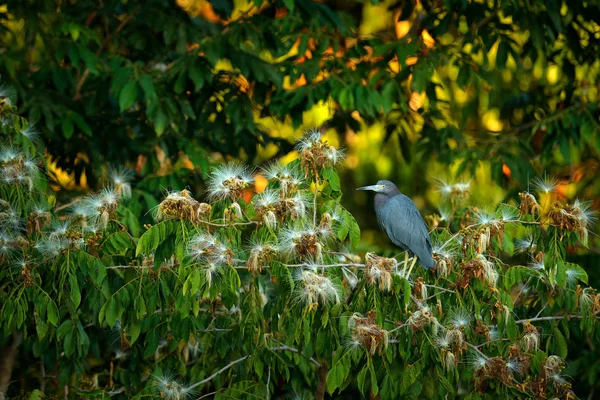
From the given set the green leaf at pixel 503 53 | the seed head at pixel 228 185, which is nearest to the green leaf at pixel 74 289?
the seed head at pixel 228 185

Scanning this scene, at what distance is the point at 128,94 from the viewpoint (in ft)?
21.8

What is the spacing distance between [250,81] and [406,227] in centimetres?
202

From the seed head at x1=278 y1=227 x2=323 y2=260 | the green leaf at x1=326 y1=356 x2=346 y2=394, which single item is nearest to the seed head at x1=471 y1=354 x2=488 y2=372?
the green leaf at x1=326 y1=356 x2=346 y2=394

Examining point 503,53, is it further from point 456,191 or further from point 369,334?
point 369,334

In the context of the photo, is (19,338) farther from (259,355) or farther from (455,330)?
(455,330)


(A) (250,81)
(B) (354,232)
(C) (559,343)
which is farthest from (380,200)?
(C) (559,343)

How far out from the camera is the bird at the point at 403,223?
587 centimetres

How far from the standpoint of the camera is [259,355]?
535 cm

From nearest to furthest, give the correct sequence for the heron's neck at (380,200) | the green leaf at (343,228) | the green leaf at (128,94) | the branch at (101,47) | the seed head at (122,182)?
the green leaf at (343,228) → the seed head at (122,182) → the green leaf at (128,94) → the heron's neck at (380,200) → the branch at (101,47)

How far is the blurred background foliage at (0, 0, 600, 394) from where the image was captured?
7.08 m

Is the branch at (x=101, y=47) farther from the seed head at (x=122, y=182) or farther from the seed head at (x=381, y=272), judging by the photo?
the seed head at (x=381, y=272)

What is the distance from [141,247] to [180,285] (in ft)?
1.46

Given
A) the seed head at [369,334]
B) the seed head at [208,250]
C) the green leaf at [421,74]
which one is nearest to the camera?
the seed head at [369,334]

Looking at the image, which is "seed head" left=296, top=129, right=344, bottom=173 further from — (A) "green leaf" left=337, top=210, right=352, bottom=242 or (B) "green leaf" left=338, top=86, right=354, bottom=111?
(B) "green leaf" left=338, top=86, right=354, bottom=111
